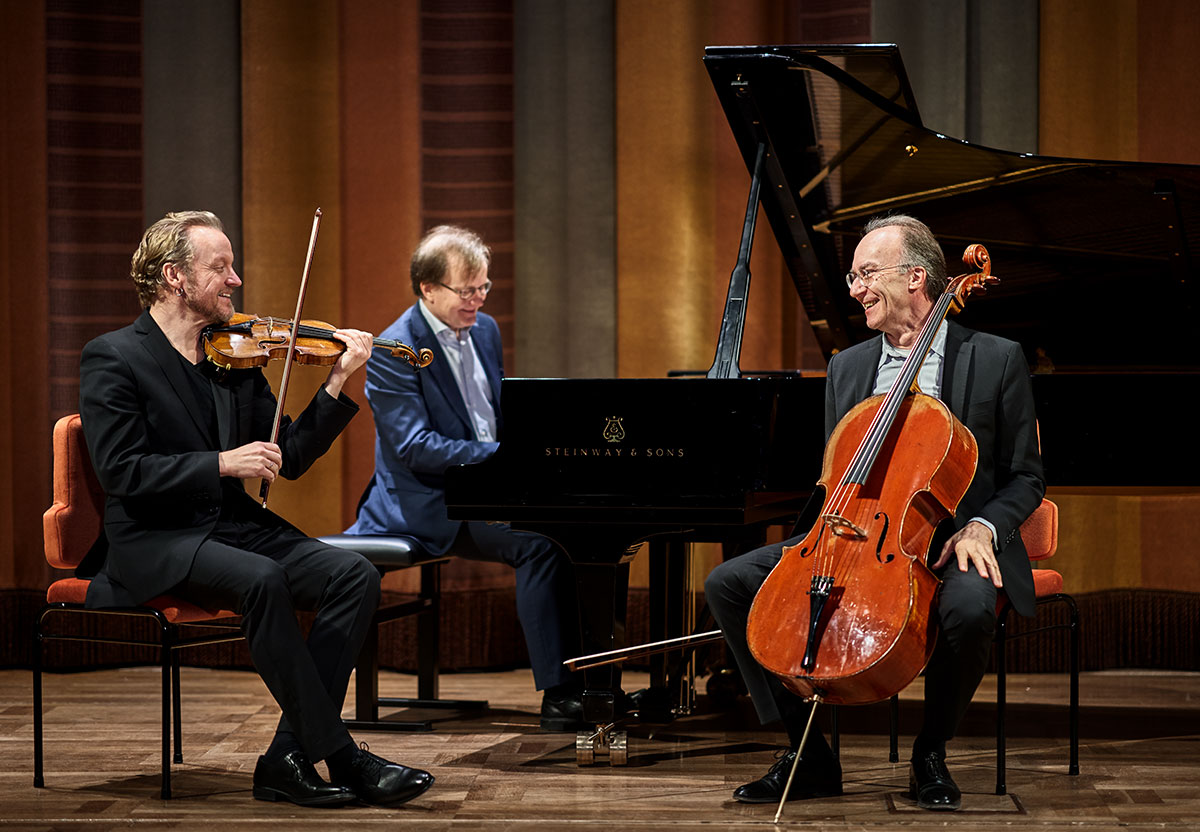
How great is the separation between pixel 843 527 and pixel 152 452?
54.9 inches

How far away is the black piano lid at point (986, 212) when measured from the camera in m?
3.12

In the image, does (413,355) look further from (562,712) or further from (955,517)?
(955,517)

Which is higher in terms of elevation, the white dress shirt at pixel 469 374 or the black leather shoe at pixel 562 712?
the white dress shirt at pixel 469 374

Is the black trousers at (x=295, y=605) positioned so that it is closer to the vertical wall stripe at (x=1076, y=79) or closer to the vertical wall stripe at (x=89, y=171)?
the vertical wall stripe at (x=89, y=171)

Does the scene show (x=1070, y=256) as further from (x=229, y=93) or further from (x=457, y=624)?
(x=229, y=93)

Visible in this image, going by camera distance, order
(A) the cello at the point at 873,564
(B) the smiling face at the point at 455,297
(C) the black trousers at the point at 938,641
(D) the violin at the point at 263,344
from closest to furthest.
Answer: (A) the cello at the point at 873,564 → (C) the black trousers at the point at 938,641 → (D) the violin at the point at 263,344 → (B) the smiling face at the point at 455,297

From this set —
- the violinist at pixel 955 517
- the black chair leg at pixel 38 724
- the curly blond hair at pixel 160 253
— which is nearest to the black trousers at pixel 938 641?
the violinist at pixel 955 517

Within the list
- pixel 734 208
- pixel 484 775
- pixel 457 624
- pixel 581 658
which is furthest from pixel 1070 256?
pixel 457 624

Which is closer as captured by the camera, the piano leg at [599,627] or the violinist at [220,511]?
the violinist at [220,511]

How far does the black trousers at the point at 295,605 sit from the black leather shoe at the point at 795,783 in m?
0.80

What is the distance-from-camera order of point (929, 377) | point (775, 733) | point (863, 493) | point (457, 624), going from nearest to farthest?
point (863, 493), point (929, 377), point (775, 733), point (457, 624)

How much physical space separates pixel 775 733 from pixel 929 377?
3.52 feet

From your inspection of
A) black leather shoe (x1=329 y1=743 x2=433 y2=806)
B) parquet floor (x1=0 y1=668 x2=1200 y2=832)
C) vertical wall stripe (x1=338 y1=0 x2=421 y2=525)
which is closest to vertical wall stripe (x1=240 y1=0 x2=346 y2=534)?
vertical wall stripe (x1=338 y1=0 x2=421 y2=525)

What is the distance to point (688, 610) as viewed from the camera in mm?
3564
